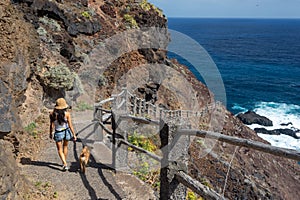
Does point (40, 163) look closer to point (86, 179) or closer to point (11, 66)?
point (86, 179)

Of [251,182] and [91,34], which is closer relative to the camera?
[251,182]

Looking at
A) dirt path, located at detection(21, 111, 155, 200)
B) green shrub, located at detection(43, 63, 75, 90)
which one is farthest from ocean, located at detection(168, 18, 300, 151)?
dirt path, located at detection(21, 111, 155, 200)

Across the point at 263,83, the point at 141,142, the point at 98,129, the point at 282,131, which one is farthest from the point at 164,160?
the point at 263,83

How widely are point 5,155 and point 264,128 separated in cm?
2840

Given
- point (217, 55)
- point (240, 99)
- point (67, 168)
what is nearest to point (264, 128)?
point (240, 99)

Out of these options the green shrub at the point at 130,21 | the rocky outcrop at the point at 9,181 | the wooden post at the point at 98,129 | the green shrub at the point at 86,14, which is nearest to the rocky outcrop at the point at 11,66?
the rocky outcrop at the point at 9,181

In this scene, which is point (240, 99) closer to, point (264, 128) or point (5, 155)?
point (264, 128)

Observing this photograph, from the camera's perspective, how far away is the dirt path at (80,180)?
5641 millimetres

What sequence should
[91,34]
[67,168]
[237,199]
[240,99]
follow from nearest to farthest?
[67,168] → [237,199] → [91,34] → [240,99]

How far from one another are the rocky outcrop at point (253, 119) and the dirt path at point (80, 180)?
86.3 feet

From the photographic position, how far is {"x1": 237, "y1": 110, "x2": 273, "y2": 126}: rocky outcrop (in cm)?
3075

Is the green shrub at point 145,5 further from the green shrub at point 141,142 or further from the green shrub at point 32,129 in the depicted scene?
the green shrub at point 32,129

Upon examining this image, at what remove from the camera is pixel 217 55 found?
72.5 meters

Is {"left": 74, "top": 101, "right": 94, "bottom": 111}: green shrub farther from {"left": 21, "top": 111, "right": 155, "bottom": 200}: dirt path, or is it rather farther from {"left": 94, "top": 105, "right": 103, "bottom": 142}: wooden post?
{"left": 21, "top": 111, "right": 155, "bottom": 200}: dirt path
